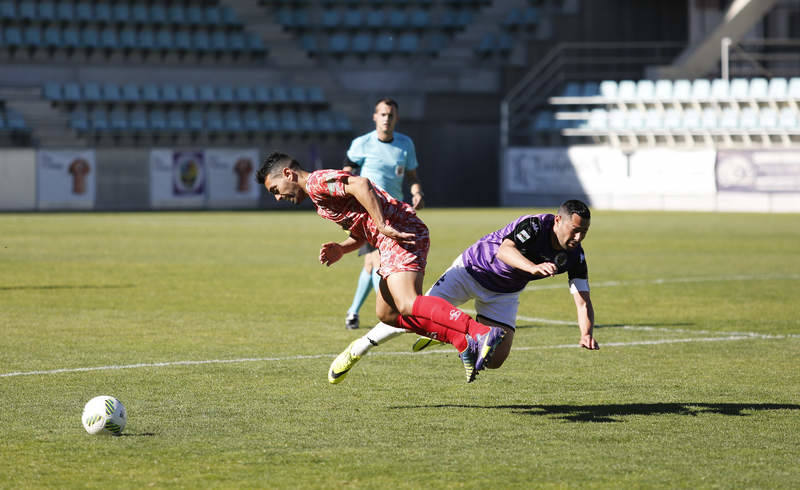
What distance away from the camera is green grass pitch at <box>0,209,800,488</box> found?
561 cm

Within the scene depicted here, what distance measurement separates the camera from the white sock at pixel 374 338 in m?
7.47

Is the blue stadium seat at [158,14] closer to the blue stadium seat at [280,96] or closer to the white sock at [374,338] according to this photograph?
the blue stadium seat at [280,96]

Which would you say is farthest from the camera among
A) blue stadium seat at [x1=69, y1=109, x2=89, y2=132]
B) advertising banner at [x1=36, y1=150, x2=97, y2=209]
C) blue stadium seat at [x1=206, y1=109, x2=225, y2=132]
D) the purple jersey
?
blue stadium seat at [x1=206, y1=109, x2=225, y2=132]

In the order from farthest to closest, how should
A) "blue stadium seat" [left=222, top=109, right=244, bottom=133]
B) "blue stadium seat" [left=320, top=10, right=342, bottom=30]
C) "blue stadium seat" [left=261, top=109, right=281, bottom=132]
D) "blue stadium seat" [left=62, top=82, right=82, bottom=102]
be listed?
1. "blue stadium seat" [left=320, top=10, right=342, bottom=30]
2. "blue stadium seat" [left=261, top=109, right=281, bottom=132]
3. "blue stadium seat" [left=222, top=109, right=244, bottom=133]
4. "blue stadium seat" [left=62, top=82, right=82, bottom=102]

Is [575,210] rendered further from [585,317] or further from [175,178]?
[175,178]

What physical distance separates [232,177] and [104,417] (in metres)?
A: 35.4

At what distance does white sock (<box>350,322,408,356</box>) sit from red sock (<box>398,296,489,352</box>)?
0.58m

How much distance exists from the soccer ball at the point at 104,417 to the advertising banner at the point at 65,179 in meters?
32.9

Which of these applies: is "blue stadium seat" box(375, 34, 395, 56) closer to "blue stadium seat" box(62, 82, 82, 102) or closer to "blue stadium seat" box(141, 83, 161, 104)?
"blue stadium seat" box(141, 83, 161, 104)

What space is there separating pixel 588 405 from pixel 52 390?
3.35 metres

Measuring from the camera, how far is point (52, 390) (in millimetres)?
7688

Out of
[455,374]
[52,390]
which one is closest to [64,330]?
[52,390]

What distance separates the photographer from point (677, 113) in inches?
1468

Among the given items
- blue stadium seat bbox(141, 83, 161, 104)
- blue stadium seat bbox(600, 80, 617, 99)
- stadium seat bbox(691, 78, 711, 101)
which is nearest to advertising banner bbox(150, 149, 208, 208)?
blue stadium seat bbox(141, 83, 161, 104)
